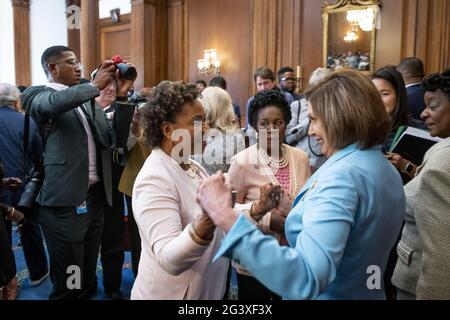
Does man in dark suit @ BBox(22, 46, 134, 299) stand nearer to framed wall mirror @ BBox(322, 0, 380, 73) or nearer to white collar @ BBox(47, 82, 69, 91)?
white collar @ BBox(47, 82, 69, 91)

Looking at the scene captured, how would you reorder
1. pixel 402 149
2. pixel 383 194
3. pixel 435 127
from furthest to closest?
pixel 402 149 → pixel 435 127 → pixel 383 194

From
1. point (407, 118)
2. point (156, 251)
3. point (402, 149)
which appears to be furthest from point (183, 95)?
point (407, 118)

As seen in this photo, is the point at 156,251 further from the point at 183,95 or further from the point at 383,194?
the point at 383,194

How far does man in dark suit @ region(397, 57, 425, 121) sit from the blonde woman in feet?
5.21

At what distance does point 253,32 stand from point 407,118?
5.82m

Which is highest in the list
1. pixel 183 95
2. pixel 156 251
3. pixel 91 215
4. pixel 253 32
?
pixel 253 32

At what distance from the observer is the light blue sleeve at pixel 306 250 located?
0.93 metres

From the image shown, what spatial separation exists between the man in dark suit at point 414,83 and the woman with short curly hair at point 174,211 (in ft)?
7.56

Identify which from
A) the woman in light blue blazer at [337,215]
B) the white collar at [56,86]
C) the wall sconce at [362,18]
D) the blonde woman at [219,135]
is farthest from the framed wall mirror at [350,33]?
the woman in light blue blazer at [337,215]

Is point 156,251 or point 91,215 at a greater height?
point 156,251

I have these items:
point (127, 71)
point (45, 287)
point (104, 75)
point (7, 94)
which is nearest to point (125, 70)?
point (127, 71)

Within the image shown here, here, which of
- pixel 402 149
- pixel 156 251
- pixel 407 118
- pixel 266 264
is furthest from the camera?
pixel 407 118
